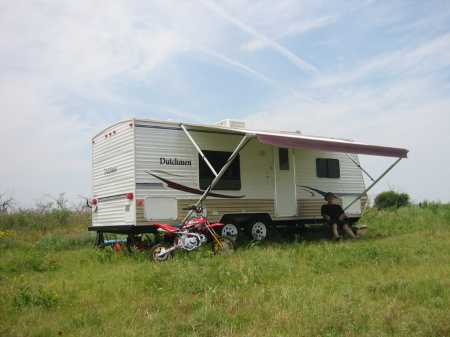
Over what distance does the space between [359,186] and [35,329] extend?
10.7 m

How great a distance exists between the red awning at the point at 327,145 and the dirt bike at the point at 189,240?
6.61 feet

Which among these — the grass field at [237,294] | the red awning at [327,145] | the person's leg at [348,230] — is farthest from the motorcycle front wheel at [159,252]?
the person's leg at [348,230]

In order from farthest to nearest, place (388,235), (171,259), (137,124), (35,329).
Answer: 1. (388,235)
2. (137,124)
3. (171,259)
4. (35,329)

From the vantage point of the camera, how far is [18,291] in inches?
258

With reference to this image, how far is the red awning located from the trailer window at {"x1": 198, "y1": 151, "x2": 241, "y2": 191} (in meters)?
1.81

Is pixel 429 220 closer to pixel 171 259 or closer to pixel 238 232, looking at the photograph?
pixel 238 232

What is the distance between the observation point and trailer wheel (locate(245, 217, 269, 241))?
37.5 ft

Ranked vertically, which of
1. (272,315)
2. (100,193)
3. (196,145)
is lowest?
(272,315)

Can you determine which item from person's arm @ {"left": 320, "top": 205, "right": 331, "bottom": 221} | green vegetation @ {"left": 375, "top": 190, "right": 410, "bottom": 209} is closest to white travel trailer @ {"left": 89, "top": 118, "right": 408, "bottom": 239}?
person's arm @ {"left": 320, "top": 205, "right": 331, "bottom": 221}

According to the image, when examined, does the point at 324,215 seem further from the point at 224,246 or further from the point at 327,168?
the point at 224,246

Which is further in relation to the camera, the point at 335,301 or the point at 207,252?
the point at 207,252

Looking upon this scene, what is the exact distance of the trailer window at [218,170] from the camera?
1075 cm

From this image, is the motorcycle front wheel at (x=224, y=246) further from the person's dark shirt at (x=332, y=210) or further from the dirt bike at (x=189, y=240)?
the person's dark shirt at (x=332, y=210)

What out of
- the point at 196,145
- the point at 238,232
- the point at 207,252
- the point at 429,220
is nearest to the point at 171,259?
the point at 207,252
